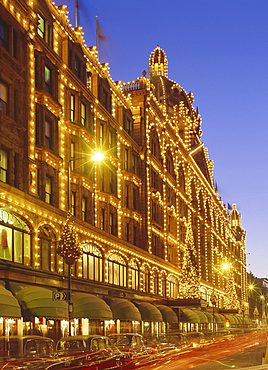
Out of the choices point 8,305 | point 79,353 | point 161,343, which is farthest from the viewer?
point 161,343

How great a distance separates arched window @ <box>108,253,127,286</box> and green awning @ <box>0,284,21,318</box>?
19.9 meters

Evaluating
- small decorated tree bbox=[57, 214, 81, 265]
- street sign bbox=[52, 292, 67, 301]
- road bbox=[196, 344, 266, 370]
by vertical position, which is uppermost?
small decorated tree bbox=[57, 214, 81, 265]

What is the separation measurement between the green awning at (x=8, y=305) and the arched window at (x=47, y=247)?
728 centimetres

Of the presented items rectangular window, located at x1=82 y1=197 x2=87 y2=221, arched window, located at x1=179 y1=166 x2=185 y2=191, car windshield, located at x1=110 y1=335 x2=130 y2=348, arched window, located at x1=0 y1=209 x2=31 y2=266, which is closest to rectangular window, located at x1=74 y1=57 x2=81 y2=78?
rectangular window, located at x1=82 y1=197 x2=87 y2=221

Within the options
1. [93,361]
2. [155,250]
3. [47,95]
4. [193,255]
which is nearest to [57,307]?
[93,361]

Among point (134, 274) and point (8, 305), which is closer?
point (8, 305)

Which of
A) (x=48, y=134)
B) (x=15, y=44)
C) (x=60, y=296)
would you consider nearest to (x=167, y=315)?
(x=48, y=134)

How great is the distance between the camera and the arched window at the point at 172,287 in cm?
7020

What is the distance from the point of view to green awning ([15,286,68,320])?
3067cm

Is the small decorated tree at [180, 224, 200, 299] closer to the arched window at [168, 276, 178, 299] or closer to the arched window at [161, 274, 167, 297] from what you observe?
the arched window at [168, 276, 178, 299]

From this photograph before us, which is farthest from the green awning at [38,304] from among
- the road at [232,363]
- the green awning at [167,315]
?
the green awning at [167,315]

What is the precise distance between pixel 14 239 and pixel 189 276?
45.9m

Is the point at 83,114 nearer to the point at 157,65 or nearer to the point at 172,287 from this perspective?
the point at 172,287

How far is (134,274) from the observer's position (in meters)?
55.1
